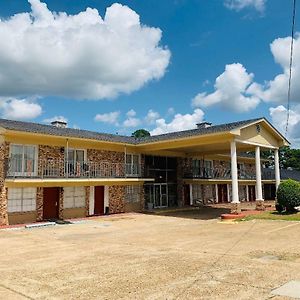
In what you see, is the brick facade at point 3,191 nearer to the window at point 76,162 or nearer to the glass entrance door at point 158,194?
the window at point 76,162

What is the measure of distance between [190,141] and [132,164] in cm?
558

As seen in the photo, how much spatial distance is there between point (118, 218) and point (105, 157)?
15.3 ft

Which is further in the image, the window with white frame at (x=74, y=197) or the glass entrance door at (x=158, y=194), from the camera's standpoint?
the glass entrance door at (x=158, y=194)

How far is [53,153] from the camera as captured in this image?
2223cm

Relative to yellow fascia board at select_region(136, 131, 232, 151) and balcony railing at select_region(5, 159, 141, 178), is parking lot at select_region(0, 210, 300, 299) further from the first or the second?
yellow fascia board at select_region(136, 131, 232, 151)

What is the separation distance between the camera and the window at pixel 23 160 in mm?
20000

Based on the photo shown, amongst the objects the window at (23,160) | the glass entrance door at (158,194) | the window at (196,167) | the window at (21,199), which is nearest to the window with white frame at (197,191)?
the window at (196,167)

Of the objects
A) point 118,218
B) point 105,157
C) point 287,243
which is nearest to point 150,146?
point 105,157

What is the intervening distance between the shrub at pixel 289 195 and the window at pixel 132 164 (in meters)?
10.6

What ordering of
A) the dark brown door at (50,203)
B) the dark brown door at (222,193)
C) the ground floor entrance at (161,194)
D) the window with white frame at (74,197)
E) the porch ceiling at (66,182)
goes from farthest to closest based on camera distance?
the dark brown door at (222,193) < the ground floor entrance at (161,194) < the window with white frame at (74,197) < the dark brown door at (50,203) < the porch ceiling at (66,182)

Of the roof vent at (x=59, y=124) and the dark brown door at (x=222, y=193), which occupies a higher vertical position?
the roof vent at (x=59, y=124)

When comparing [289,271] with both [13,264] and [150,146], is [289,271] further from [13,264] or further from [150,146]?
[150,146]

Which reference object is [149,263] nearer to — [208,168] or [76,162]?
[76,162]

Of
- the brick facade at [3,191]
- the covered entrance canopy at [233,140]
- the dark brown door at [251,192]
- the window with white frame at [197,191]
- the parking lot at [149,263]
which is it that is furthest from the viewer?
the dark brown door at [251,192]
